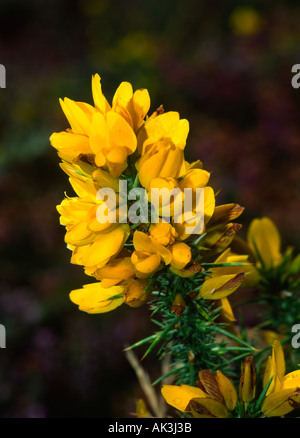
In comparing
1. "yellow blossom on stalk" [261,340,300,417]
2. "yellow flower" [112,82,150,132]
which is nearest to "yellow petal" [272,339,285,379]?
"yellow blossom on stalk" [261,340,300,417]

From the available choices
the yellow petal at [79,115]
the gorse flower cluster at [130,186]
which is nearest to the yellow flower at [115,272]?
the gorse flower cluster at [130,186]

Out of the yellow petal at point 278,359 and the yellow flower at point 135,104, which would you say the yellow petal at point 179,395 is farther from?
the yellow flower at point 135,104

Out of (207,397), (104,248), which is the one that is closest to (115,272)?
(104,248)

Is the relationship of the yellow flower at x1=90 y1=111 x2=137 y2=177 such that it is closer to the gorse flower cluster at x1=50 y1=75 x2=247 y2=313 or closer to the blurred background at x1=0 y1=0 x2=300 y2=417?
the gorse flower cluster at x1=50 y1=75 x2=247 y2=313

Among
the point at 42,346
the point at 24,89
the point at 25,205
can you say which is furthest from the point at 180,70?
the point at 42,346

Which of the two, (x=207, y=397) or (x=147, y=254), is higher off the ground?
(x=147, y=254)

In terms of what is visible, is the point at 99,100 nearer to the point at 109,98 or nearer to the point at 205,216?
the point at 205,216
